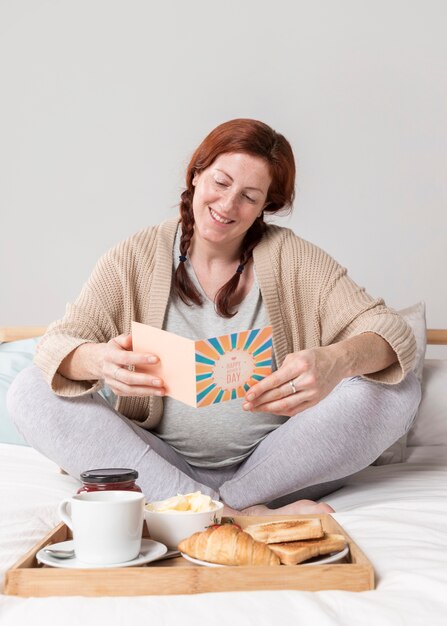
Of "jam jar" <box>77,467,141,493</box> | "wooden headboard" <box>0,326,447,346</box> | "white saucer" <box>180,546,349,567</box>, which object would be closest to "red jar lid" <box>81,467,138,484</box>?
"jam jar" <box>77,467,141,493</box>

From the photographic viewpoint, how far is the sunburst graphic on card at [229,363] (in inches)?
43.6

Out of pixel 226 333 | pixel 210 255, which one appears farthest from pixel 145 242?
pixel 226 333

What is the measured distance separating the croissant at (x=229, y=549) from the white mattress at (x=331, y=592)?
0.17 ft

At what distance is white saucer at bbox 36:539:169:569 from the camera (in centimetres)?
88

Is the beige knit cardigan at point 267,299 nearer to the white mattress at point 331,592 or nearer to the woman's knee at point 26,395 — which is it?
the woman's knee at point 26,395

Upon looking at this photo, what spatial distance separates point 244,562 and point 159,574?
10 centimetres

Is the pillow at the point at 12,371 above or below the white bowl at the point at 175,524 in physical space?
below

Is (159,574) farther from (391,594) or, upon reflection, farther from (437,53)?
(437,53)

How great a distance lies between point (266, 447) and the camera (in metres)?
1.55

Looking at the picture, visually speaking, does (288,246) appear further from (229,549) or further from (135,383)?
(229,549)

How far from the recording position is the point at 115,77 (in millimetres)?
2432

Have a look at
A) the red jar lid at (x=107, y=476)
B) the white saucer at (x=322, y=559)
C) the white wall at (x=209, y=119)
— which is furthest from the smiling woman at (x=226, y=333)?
the white wall at (x=209, y=119)

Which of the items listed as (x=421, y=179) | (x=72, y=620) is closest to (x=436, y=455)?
(x=421, y=179)

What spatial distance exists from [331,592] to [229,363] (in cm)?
39
